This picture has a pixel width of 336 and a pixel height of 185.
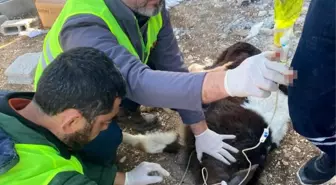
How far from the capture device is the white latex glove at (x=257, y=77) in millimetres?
1663

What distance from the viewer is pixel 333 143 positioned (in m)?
2.15

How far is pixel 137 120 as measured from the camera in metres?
3.20

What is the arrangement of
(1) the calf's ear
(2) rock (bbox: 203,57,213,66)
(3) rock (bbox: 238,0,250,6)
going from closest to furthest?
(1) the calf's ear → (2) rock (bbox: 203,57,213,66) → (3) rock (bbox: 238,0,250,6)

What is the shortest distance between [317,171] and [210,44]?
5.53 feet

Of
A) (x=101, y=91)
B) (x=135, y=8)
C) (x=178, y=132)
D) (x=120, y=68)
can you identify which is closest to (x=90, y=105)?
(x=101, y=91)

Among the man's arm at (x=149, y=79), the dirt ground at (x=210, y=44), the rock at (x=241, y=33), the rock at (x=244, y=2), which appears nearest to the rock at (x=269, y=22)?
the dirt ground at (x=210, y=44)

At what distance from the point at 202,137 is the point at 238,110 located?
15.3 inches

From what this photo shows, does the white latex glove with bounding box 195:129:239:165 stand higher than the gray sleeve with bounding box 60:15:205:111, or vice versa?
the gray sleeve with bounding box 60:15:205:111

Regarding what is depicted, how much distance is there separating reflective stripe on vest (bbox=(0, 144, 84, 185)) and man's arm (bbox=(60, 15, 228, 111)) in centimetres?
46

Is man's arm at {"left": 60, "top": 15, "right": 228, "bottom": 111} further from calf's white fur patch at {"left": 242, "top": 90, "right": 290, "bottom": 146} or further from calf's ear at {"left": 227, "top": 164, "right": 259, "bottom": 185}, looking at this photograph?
calf's white fur patch at {"left": 242, "top": 90, "right": 290, "bottom": 146}

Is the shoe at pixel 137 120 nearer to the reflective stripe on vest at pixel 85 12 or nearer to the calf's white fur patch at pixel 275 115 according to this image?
the calf's white fur patch at pixel 275 115

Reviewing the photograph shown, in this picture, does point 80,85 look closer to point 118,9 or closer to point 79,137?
point 79,137

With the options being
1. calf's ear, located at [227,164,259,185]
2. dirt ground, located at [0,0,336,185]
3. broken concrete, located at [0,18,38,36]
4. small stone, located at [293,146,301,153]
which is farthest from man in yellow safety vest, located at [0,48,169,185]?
broken concrete, located at [0,18,38,36]

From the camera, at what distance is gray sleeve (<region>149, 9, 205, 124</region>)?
2709 mm
